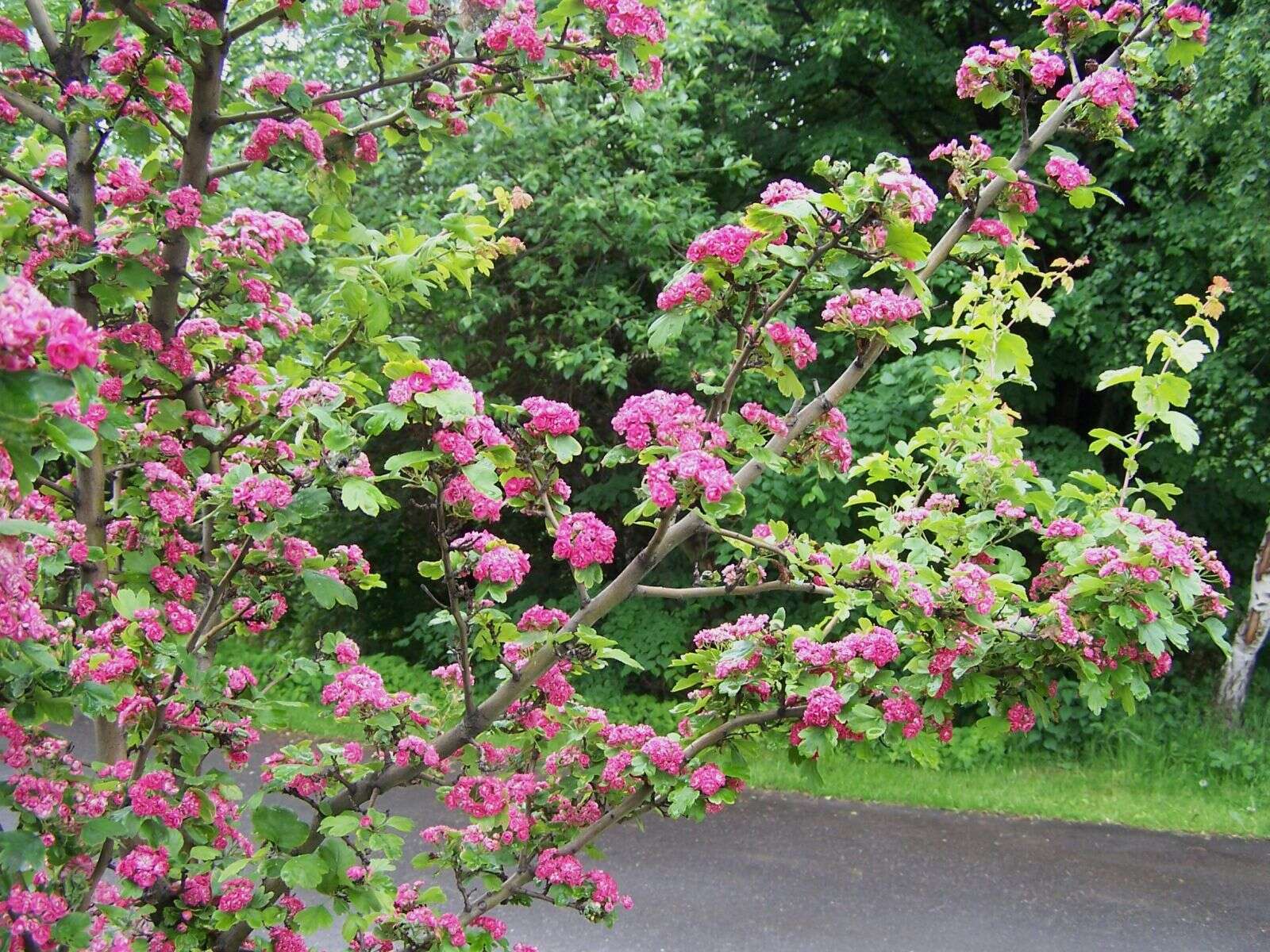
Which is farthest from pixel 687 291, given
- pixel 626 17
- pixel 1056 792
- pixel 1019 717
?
pixel 1056 792

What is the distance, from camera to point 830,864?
5953mm

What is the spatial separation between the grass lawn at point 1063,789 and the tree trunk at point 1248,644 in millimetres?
818

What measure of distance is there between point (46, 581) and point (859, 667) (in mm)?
1803

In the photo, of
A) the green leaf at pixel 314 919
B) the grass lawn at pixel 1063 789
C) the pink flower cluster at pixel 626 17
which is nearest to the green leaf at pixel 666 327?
the pink flower cluster at pixel 626 17

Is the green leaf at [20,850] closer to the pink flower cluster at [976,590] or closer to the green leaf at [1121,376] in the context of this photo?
the pink flower cluster at [976,590]

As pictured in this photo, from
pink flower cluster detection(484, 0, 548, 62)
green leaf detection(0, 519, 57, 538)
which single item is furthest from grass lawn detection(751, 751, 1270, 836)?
green leaf detection(0, 519, 57, 538)

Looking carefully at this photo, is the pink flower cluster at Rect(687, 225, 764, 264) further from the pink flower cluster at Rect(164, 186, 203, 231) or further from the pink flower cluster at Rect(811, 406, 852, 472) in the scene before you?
the pink flower cluster at Rect(164, 186, 203, 231)

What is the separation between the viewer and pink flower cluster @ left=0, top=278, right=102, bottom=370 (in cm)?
90

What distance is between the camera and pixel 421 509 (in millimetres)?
1953

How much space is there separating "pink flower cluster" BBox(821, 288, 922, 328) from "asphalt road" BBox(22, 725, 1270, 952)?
12.8 ft

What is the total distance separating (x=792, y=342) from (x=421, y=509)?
0.79 meters

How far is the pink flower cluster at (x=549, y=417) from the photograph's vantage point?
188 cm

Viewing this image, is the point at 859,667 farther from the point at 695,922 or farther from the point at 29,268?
the point at 695,922

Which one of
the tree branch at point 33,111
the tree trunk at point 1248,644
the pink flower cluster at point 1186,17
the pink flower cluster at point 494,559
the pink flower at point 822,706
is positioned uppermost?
the pink flower cluster at point 1186,17
